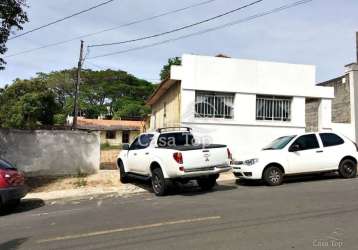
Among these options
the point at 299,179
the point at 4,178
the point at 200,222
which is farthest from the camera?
the point at 299,179

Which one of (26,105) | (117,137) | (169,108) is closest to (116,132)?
(117,137)

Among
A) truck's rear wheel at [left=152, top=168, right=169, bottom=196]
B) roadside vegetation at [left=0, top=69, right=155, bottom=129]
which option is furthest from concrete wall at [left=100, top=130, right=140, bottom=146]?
truck's rear wheel at [left=152, top=168, right=169, bottom=196]

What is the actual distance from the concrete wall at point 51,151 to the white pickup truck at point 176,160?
4.21 m

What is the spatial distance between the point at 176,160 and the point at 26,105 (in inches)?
1412

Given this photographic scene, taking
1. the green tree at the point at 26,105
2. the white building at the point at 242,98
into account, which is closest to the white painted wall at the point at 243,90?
the white building at the point at 242,98

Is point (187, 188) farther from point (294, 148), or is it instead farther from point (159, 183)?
point (294, 148)

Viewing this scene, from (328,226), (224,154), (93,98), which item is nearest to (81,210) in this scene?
(224,154)

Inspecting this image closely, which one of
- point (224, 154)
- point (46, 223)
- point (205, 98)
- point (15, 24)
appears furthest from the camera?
point (205, 98)

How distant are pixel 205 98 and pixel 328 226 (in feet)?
42.7

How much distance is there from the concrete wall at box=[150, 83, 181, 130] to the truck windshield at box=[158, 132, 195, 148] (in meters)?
6.54

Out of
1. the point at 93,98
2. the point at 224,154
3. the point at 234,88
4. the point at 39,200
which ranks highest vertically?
the point at 93,98

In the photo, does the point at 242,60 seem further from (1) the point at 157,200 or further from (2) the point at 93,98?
(2) the point at 93,98

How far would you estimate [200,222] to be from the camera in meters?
8.87

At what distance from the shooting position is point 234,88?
2080 centimetres
